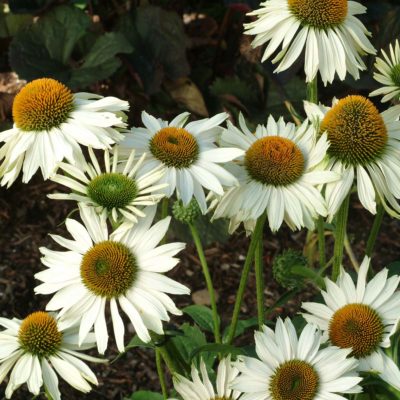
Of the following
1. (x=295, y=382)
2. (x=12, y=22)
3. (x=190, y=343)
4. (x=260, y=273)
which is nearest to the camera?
(x=295, y=382)

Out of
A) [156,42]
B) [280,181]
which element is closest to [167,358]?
[280,181]

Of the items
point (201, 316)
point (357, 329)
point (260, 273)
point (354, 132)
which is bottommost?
point (201, 316)

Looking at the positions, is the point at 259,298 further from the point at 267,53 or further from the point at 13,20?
the point at 13,20

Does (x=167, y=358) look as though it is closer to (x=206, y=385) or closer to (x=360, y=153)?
(x=206, y=385)

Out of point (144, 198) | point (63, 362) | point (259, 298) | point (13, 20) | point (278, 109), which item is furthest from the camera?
point (13, 20)

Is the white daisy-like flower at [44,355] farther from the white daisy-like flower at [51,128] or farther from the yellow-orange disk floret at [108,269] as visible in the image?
the white daisy-like flower at [51,128]

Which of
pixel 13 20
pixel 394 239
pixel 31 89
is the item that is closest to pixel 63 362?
pixel 31 89
